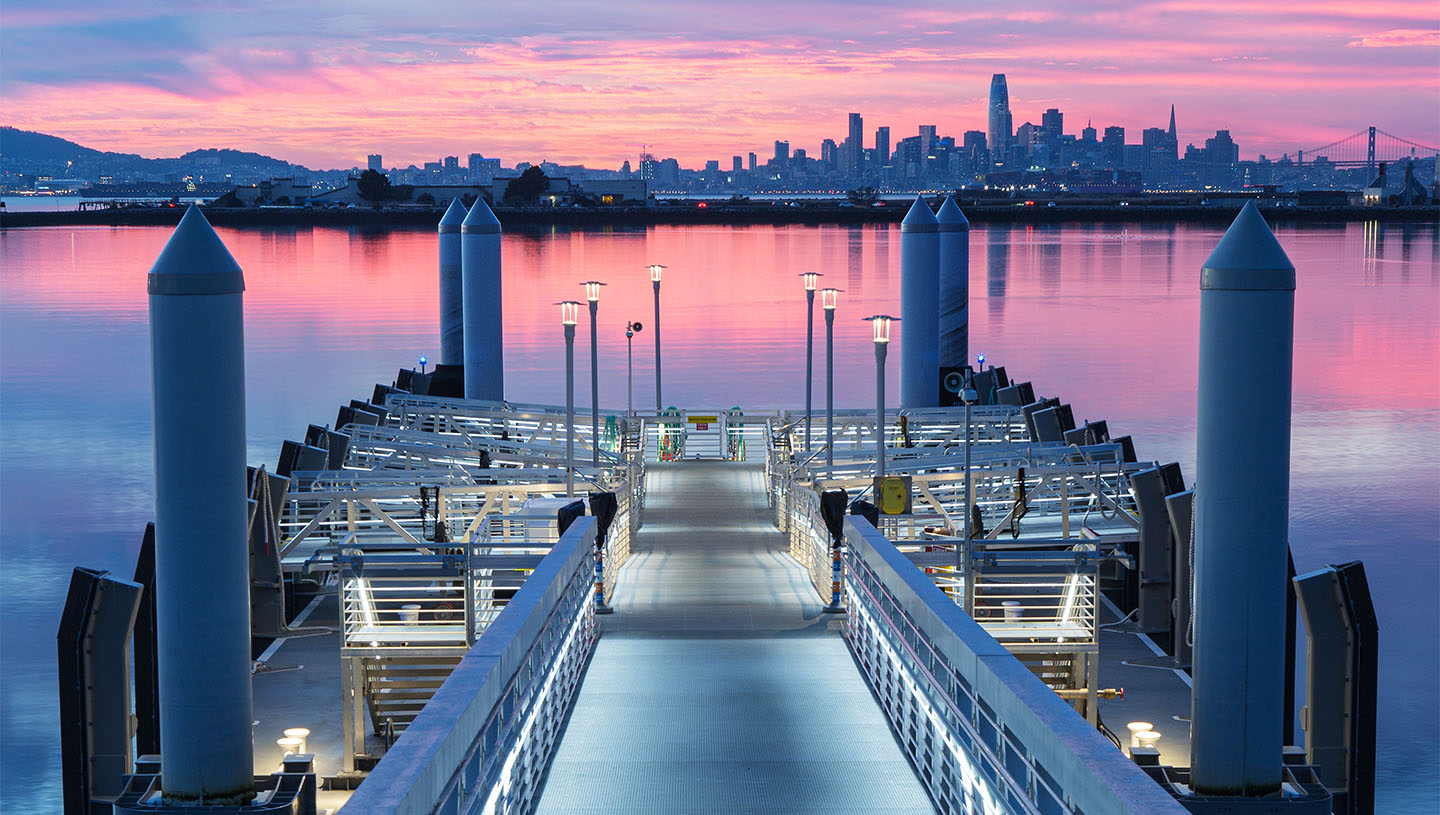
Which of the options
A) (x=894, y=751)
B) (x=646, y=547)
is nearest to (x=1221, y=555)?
(x=894, y=751)

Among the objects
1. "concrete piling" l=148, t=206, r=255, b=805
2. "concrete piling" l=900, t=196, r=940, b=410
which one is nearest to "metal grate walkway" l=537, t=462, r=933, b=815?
"concrete piling" l=148, t=206, r=255, b=805

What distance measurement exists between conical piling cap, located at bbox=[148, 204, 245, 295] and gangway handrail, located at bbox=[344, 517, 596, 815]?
415cm

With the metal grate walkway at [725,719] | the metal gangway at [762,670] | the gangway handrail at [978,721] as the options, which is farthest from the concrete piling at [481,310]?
the gangway handrail at [978,721]

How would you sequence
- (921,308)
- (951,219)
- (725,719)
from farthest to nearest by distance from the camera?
(951,219) < (921,308) < (725,719)

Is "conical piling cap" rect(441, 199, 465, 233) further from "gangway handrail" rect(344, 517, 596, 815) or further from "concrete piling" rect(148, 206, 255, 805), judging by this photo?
"gangway handrail" rect(344, 517, 596, 815)

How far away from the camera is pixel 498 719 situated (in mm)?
8477

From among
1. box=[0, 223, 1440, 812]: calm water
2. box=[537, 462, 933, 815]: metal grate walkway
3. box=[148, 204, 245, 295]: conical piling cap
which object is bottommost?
box=[0, 223, 1440, 812]: calm water

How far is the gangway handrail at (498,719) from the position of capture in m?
6.80

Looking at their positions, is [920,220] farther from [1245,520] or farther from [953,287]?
[1245,520]

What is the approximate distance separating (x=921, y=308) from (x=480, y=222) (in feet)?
39.0

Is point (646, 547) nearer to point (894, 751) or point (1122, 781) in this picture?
point (894, 751)

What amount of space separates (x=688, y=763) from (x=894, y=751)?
54.2 inches

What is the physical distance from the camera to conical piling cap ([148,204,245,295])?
1396cm

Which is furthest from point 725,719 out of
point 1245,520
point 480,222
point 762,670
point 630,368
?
point 480,222
